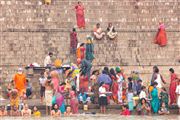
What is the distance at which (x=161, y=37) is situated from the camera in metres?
29.0

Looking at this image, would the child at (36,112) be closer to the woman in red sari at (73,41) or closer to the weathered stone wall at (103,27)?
the weathered stone wall at (103,27)

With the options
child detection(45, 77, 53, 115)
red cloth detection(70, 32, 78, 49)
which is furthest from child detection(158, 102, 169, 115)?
red cloth detection(70, 32, 78, 49)

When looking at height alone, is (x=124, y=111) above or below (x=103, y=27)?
below

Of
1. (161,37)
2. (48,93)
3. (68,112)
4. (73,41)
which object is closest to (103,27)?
(73,41)

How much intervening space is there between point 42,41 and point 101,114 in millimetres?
7740

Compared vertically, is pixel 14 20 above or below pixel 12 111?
above

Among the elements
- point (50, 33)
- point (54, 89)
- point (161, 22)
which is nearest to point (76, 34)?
point (50, 33)

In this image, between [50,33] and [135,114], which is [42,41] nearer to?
[50,33]

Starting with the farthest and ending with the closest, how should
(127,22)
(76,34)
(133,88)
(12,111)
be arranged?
(127,22), (76,34), (133,88), (12,111)

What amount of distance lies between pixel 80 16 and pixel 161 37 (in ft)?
12.6

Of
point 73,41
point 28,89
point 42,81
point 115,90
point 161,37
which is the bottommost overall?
point 115,90

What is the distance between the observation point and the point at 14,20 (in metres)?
28.6

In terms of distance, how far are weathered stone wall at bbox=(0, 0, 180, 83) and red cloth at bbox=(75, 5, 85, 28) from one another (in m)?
0.36

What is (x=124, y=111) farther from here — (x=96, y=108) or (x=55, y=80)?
(x=55, y=80)
